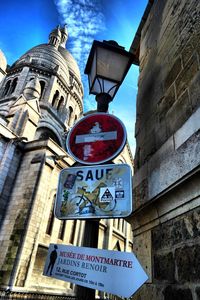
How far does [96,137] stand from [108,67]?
3.48 feet

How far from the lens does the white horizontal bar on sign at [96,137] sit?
85.8 inches

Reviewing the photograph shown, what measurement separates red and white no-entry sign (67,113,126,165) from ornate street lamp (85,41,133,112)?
52 centimetres

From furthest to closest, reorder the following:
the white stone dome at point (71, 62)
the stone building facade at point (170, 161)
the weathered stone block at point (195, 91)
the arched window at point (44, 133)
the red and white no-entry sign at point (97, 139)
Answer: the white stone dome at point (71, 62) → the arched window at point (44, 133) → the red and white no-entry sign at point (97, 139) → the weathered stone block at point (195, 91) → the stone building facade at point (170, 161)

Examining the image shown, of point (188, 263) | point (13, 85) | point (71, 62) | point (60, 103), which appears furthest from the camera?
point (71, 62)

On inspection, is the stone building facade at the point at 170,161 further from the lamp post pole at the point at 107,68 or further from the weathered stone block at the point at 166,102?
the lamp post pole at the point at 107,68

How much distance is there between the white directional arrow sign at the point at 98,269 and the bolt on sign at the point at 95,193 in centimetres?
25

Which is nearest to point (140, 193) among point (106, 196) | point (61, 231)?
point (106, 196)

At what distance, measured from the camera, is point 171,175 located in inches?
77.2

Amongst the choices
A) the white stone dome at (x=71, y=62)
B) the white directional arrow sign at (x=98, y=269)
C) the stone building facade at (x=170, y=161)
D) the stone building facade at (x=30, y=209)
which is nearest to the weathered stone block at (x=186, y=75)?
the stone building facade at (x=170, y=161)

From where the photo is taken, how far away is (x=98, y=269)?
1.49 meters

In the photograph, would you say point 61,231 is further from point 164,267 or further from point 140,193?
point 164,267

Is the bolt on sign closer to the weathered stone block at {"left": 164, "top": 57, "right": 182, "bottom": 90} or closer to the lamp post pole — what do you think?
the lamp post pole

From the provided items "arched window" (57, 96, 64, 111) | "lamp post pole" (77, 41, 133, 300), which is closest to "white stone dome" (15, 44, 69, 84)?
"arched window" (57, 96, 64, 111)

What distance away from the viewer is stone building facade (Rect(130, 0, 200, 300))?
1.68 metres
